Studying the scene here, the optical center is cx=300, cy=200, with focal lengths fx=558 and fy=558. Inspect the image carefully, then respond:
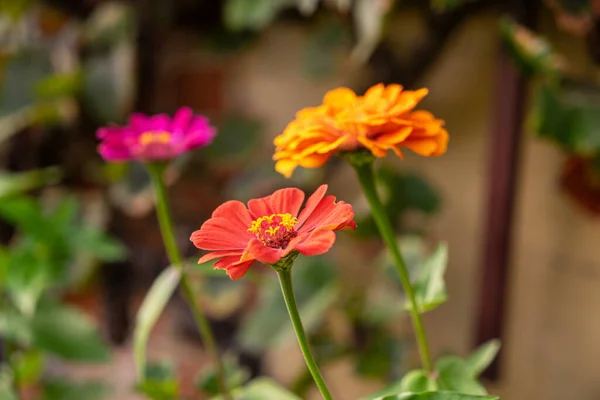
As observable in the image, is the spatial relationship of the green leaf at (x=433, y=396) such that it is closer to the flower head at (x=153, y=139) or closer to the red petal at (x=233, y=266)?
the red petal at (x=233, y=266)

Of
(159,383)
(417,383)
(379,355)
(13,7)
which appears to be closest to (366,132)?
(417,383)

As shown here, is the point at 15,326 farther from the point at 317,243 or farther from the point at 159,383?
the point at 317,243

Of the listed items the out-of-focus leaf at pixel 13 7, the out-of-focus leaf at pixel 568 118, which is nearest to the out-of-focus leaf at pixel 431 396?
the out-of-focus leaf at pixel 568 118

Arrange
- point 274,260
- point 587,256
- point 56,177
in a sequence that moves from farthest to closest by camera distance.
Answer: point 56,177, point 587,256, point 274,260

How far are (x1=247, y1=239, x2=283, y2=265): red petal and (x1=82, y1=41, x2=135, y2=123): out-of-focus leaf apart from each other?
2.12ft

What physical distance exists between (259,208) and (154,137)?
0.17m

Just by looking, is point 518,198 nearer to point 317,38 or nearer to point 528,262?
point 528,262

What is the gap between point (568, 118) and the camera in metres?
0.64

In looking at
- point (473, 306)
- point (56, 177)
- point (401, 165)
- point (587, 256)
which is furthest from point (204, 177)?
point (587, 256)

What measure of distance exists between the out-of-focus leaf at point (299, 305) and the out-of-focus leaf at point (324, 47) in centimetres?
29

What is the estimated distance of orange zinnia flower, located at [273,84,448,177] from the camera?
0.30 metres

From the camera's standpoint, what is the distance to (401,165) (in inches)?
35.2

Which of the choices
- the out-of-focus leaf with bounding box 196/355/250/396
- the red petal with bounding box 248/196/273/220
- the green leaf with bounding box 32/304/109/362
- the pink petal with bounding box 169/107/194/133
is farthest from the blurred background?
the red petal with bounding box 248/196/273/220

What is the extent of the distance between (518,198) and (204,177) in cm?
51
